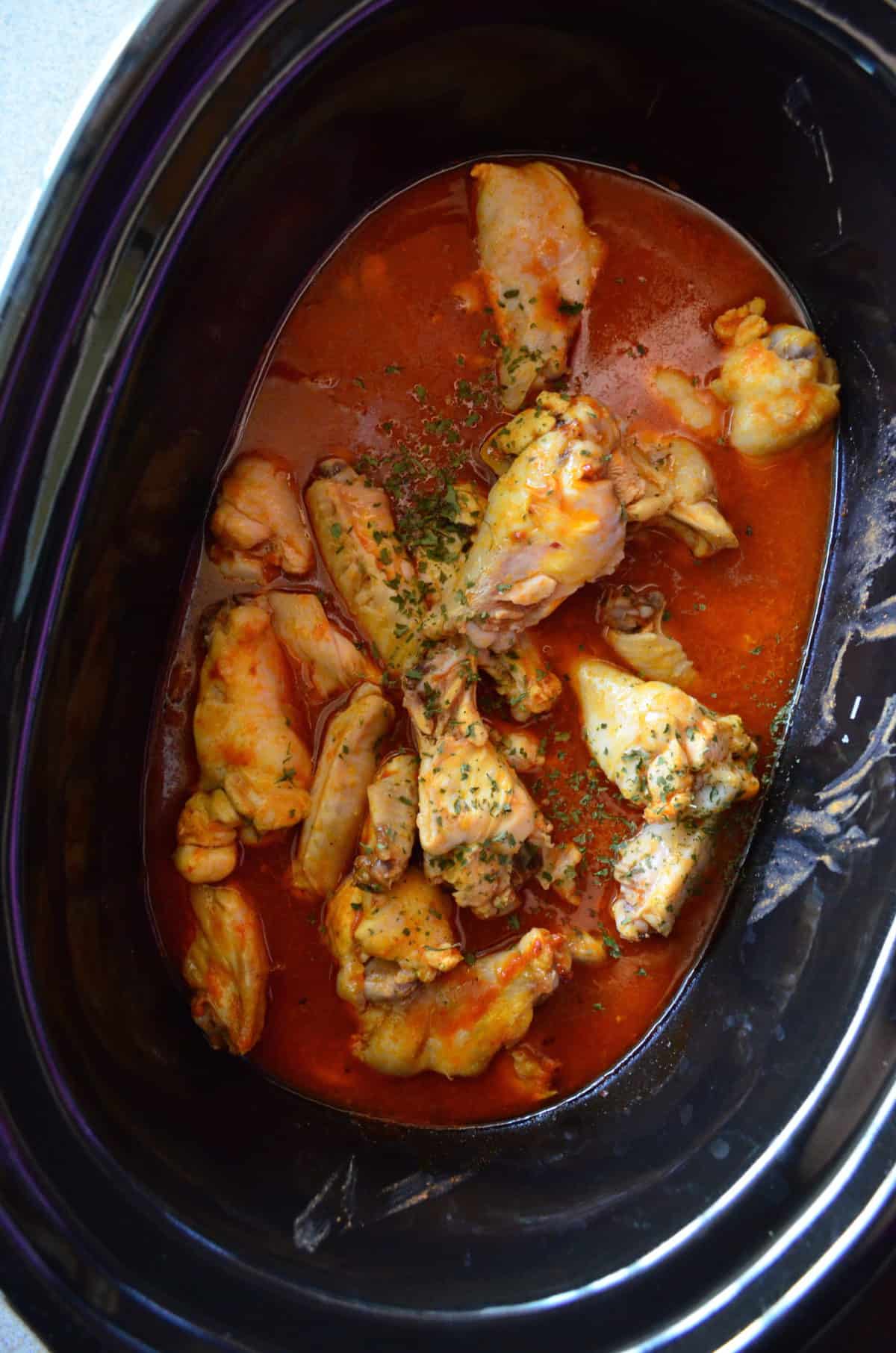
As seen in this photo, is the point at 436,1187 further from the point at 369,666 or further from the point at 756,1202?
the point at 369,666

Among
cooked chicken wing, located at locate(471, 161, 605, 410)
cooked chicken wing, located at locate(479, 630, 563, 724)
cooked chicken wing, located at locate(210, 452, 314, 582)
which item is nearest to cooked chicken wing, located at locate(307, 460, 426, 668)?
cooked chicken wing, located at locate(210, 452, 314, 582)

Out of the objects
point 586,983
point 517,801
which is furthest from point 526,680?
point 586,983

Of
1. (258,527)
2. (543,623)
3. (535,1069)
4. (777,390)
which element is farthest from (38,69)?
(535,1069)

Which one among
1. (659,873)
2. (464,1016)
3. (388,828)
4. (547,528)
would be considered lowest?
(464,1016)

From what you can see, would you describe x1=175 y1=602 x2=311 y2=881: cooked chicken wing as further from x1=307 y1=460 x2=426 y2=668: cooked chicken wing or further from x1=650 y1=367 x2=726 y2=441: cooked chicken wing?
x1=650 y1=367 x2=726 y2=441: cooked chicken wing

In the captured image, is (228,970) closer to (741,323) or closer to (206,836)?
(206,836)

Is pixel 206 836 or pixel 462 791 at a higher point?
pixel 206 836

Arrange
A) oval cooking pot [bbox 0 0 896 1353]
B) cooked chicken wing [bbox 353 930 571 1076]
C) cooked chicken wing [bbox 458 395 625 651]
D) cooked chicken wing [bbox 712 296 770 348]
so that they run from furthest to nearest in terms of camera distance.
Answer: cooked chicken wing [bbox 712 296 770 348] → cooked chicken wing [bbox 353 930 571 1076] → cooked chicken wing [bbox 458 395 625 651] → oval cooking pot [bbox 0 0 896 1353]
